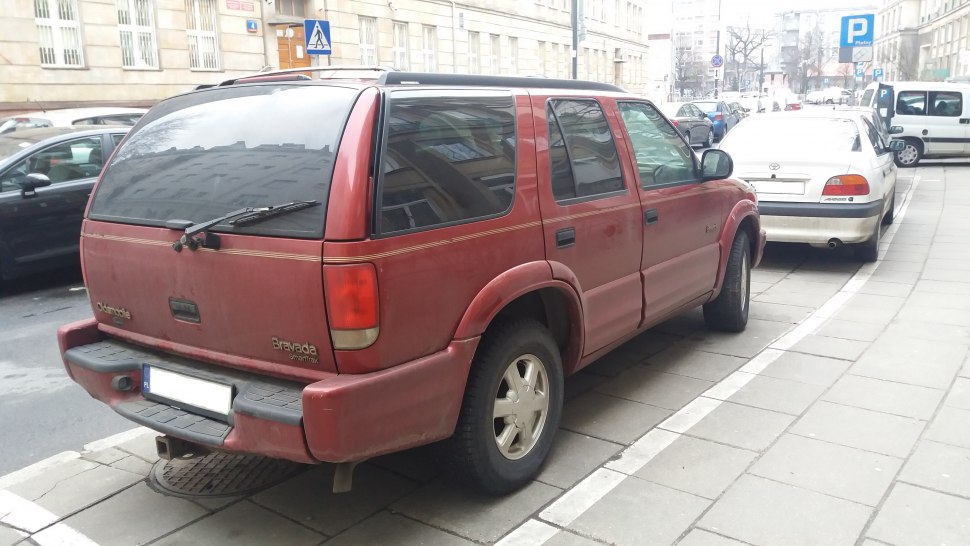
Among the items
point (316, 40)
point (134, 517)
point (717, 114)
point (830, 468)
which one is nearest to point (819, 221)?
point (830, 468)

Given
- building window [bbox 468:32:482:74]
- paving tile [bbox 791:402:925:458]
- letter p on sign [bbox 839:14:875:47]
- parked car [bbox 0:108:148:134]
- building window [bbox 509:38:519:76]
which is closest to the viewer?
paving tile [bbox 791:402:925:458]

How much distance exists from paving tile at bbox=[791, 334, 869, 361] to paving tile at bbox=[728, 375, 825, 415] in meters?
0.74

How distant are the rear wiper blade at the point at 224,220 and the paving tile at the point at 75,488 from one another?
4.43 feet

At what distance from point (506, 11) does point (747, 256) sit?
113ft

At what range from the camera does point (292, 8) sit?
87.1ft

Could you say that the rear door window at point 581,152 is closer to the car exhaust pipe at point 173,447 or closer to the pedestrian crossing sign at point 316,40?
the car exhaust pipe at point 173,447

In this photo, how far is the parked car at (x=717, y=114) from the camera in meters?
30.8

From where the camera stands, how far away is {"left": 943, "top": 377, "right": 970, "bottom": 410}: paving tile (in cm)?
467

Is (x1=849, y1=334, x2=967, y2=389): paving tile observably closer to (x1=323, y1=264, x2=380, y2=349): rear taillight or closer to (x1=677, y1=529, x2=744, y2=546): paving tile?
(x1=677, y1=529, x2=744, y2=546): paving tile

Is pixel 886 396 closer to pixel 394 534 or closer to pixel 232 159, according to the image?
pixel 394 534

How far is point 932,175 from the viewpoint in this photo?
1878 centimetres

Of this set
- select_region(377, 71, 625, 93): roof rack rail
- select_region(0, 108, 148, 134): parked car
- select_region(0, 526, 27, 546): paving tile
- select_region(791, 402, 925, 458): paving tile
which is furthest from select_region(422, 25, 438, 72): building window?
select_region(0, 526, 27, 546): paving tile

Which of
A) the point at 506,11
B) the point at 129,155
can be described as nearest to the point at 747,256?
the point at 129,155

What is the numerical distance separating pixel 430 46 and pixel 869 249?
2709cm
